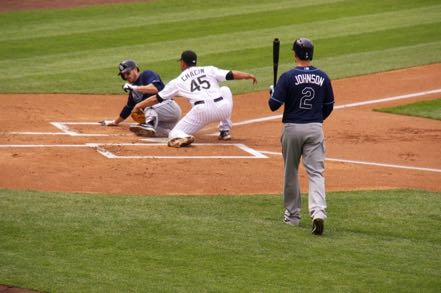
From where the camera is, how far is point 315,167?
929 centimetres

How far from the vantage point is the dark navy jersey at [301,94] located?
9227 mm

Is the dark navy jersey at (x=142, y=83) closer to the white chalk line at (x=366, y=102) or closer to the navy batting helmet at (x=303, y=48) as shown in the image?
the white chalk line at (x=366, y=102)

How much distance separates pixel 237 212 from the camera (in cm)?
991

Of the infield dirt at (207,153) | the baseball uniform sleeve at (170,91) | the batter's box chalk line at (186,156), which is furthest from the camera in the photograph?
the baseball uniform sleeve at (170,91)

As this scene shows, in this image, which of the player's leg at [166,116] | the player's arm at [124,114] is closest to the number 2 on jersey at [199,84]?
the player's leg at [166,116]

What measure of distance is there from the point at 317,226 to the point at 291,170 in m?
0.67

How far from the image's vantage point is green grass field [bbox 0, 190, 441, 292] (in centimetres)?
756

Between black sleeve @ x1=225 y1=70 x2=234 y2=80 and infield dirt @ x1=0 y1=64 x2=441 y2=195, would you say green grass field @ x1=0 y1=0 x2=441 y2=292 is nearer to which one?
infield dirt @ x1=0 y1=64 x2=441 y2=195

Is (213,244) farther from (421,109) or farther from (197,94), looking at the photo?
(421,109)

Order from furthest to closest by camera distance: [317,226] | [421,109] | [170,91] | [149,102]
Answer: [421,109] → [149,102] → [170,91] → [317,226]

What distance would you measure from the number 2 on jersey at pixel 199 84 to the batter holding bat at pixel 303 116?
13.6 ft

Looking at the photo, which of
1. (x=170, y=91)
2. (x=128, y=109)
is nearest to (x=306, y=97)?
(x=170, y=91)

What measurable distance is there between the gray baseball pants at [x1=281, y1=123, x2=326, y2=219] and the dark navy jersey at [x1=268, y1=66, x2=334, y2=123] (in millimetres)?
92

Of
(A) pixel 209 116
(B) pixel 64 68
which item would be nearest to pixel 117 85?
(B) pixel 64 68
